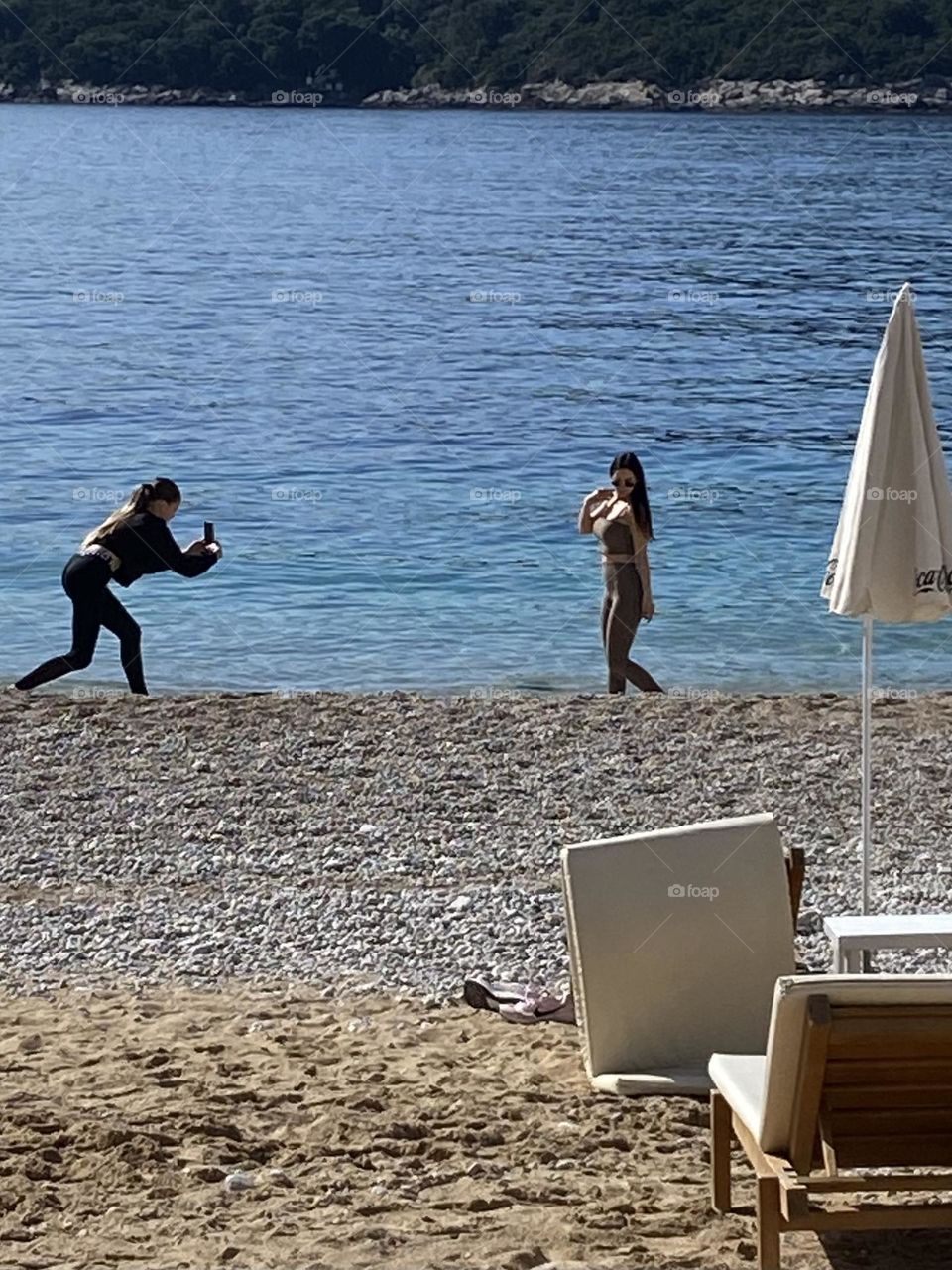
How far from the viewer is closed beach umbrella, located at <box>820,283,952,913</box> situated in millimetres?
6113

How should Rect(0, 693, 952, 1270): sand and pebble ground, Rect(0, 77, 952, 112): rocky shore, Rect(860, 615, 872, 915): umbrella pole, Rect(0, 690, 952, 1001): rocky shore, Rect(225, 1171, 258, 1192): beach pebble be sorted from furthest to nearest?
1. Rect(0, 77, 952, 112): rocky shore
2. Rect(0, 690, 952, 1001): rocky shore
3. Rect(860, 615, 872, 915): umbrella pole
4. Rect(225, 1171, 258, 1192): beach pebble
5. Rect(0, 693, 952, 1270): sand and pebble ground

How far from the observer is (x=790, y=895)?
18.0 feet

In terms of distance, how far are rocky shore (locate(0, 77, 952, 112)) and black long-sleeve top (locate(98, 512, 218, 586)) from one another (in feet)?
158

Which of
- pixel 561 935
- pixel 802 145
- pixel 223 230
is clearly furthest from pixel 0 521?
pixel 802 145

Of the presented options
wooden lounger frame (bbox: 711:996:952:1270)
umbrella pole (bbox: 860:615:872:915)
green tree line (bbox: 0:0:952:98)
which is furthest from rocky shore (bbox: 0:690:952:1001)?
green tree line (bbox: 0:0:952:98)

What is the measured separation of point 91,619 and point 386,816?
3895mm

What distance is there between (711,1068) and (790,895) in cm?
Result: 108

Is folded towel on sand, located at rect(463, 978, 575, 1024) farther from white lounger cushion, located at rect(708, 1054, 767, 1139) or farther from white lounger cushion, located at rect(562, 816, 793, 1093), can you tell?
white lounger cushion, located at rect(708, 1054, 767, 1139)

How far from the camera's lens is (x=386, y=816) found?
8.52 m

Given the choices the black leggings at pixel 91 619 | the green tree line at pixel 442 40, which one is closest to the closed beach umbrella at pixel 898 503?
the black leggings at pixel 91 619

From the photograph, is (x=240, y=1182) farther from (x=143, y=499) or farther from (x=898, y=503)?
(x=143, y=499)

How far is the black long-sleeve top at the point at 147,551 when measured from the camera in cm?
1133

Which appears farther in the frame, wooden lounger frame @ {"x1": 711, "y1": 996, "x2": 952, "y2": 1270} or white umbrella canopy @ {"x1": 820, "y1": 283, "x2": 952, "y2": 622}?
white umbrella canopy @ {"x1": 820, "y1": 283, "x2": 952, "y2": 622}

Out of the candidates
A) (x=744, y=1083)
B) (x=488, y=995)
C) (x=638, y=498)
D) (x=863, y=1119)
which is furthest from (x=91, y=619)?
(x=863, y=1119)
